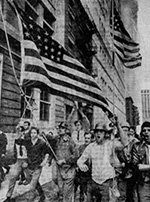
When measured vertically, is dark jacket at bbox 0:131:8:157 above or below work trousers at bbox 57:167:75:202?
above

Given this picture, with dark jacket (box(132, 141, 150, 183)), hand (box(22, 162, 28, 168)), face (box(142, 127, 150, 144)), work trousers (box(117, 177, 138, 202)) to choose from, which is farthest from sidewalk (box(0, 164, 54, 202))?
face (box(142, 127, 150, 144))

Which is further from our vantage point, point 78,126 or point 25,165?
point 78,126

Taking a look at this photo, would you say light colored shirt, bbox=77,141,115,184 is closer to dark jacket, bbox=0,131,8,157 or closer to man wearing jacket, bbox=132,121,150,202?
man wearing jacket, bbox=132,121,150,202

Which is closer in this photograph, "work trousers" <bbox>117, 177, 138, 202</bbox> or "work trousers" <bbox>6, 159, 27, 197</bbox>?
"work trousers" <bbox>6, 159, 27, 197</bbox>

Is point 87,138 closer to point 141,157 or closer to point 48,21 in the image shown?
point 141,157

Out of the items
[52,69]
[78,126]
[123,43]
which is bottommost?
[78,126]

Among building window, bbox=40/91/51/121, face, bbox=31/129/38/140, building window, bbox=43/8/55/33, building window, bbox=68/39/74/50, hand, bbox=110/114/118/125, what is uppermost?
building window, bbox=43/8/55/33

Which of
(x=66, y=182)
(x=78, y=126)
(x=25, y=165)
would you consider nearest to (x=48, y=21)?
(x=78, y=126)

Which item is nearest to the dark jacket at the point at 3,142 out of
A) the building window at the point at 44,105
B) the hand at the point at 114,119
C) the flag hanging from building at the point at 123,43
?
the building window at the point at 44,105
